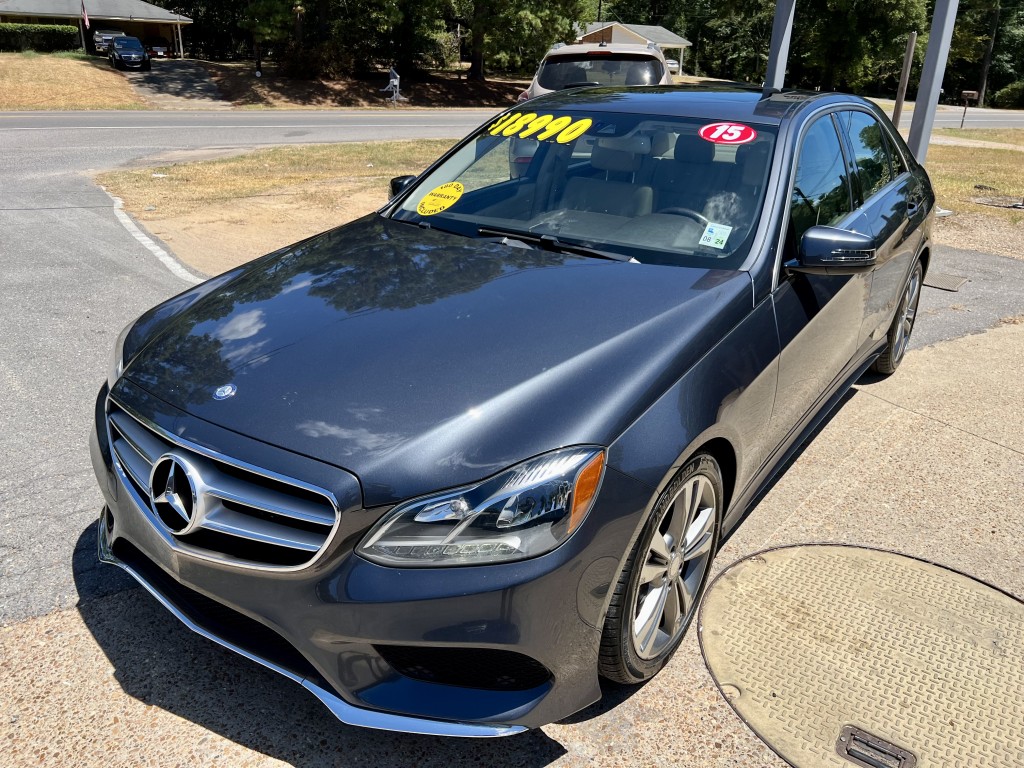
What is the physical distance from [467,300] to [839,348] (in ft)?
6.22

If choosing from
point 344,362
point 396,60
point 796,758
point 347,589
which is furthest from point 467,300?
point 396,60

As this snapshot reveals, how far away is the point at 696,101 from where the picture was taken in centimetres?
379

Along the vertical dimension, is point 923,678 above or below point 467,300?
below

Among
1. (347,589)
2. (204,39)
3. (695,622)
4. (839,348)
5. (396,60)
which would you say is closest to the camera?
(347,589)

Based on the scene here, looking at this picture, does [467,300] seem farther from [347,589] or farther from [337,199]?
[337,199]

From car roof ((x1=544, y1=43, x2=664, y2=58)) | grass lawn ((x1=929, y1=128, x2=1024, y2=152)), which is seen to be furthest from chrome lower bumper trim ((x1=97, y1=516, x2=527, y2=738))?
grass lawn ((x1=929, y1=128, x2=1024, y2=152))

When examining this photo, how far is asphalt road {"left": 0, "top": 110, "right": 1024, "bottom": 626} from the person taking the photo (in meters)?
3.14

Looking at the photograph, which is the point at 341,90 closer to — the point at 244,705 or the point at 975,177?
the point at 975,177

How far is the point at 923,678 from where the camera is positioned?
271 centimetres

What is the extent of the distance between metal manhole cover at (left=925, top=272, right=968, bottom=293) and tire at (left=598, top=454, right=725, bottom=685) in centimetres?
552

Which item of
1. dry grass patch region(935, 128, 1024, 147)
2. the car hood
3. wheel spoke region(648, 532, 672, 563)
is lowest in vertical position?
dry grass patch region(935, 128, 1024, 147)

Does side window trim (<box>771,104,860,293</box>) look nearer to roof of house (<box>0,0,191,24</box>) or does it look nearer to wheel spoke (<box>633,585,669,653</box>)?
wheel spoke (<box>633,585,669,653</box>)

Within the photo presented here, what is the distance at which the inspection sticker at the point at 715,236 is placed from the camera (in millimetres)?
3096

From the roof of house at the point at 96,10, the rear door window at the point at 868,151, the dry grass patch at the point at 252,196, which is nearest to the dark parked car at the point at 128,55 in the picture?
the roof of house at the point at 96,10
